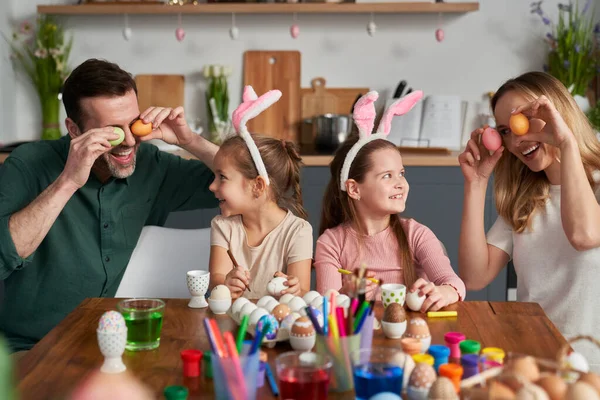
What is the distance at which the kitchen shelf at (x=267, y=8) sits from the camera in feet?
13.3

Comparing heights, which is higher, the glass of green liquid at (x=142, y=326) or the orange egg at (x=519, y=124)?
the orange egg at (x=519, y=124)

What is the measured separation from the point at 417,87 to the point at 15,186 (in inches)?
103

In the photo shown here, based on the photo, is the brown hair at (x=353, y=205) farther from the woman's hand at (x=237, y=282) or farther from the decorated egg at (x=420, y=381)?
the decorated egg at (x=420, y=381)

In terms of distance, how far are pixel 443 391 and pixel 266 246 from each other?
1179 mm

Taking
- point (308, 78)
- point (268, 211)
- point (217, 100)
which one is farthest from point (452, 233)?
A: point (268, 211)

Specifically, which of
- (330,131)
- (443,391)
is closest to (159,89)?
(330,131)

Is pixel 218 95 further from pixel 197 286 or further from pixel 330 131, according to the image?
pixel 197 286

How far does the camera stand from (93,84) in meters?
2.27

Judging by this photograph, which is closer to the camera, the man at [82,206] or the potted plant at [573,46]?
the man at [82,206]

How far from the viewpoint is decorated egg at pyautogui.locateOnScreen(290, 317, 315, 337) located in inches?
57.1

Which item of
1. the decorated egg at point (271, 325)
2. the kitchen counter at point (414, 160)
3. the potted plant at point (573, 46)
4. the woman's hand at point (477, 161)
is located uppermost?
the potted plant at point (573, 46)

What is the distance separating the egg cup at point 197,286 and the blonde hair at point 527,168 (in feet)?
2.96

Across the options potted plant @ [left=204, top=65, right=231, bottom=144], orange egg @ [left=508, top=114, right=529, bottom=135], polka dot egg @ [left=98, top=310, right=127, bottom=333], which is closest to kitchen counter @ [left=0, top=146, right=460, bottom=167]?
potted plant @ [left=204, top=65, right=231, bottom=144]

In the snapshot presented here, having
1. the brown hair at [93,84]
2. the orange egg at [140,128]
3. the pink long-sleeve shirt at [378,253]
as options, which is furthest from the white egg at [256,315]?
the brown hair at [93,84]
